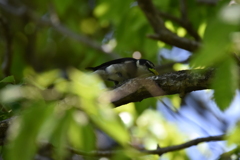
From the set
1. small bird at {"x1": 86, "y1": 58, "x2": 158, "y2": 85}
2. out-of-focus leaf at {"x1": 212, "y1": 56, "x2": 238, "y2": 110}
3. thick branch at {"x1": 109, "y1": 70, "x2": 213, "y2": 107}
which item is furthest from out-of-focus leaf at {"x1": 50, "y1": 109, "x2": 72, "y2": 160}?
small bird at {"x1": 86, "y1": 58, "x2": 158, "y2": 85}

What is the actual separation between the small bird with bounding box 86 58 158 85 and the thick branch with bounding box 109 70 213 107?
4.71 ft

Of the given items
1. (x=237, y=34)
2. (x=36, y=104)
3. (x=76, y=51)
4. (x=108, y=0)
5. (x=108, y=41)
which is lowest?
(x=76, y=51)

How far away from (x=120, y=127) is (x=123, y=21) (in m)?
2.29

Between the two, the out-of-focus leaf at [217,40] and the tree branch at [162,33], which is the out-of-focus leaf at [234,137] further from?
the tree branch at [162,33]

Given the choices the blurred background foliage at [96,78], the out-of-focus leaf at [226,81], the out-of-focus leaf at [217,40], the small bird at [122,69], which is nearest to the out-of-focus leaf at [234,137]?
the blurred background foliage at [96,78]

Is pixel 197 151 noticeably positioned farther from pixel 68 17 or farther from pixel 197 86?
pixel 68 17

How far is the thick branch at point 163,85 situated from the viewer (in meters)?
2.25

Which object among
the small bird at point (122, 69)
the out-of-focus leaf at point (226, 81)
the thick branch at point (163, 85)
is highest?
the out-of-focus leaf at point (226, 81)

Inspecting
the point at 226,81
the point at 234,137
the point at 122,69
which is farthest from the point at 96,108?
the point at 122,69

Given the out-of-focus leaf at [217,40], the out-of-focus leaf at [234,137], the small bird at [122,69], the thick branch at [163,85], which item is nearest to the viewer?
the out-of-focus leaf at [217,40]

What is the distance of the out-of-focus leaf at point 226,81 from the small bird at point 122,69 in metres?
2.40

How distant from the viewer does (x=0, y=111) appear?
7.41 ft

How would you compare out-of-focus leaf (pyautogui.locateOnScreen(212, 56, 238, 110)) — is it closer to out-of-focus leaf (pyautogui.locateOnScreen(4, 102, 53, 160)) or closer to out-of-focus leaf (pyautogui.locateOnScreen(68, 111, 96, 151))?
out-of-focus leaf (pyautogui.locateOnScreen(68, 111, 96, 151))

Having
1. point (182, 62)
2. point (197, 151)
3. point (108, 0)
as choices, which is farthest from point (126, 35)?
point (197, 151)
